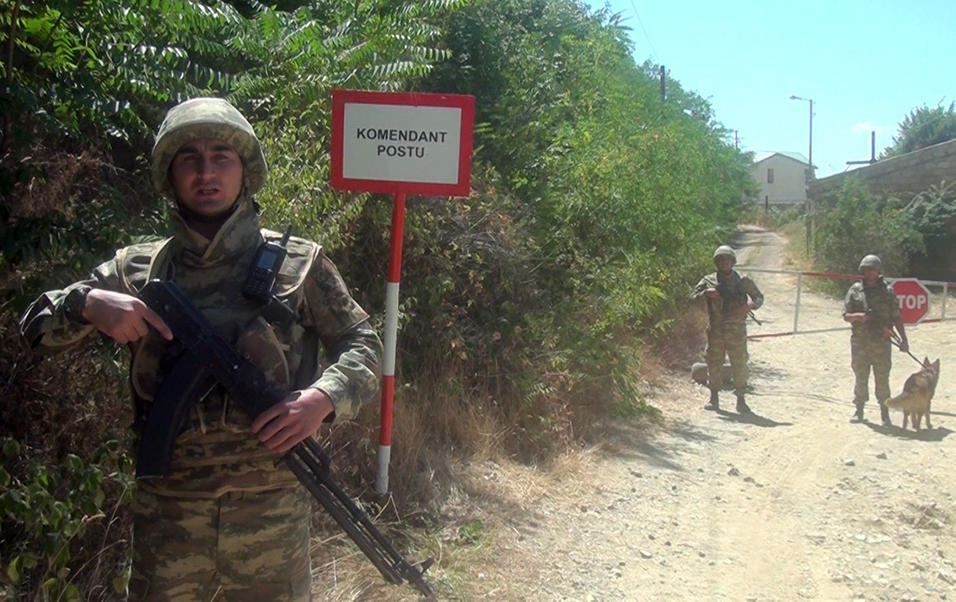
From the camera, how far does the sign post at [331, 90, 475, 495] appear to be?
4633 millimetres

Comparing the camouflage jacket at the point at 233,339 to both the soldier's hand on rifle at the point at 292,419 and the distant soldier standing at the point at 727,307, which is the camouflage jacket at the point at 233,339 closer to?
the soldier's hand on rifle at the point at 292,419

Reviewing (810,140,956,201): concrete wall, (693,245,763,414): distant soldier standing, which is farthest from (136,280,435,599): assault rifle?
(810,140,956,201): concrete wall

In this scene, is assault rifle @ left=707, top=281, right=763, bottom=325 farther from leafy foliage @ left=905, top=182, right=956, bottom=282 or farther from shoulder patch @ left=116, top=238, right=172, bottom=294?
leafy foliage @ left=905, top=182, right=956, bottom=282

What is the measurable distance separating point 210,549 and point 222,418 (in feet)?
1.15

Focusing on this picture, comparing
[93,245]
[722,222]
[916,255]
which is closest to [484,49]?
[93,245]

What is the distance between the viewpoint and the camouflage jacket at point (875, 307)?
32.9 ft

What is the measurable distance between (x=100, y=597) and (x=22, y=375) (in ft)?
2.78

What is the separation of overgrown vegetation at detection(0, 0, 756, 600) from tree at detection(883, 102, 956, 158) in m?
39.3

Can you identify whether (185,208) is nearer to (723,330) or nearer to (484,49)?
(484,49)

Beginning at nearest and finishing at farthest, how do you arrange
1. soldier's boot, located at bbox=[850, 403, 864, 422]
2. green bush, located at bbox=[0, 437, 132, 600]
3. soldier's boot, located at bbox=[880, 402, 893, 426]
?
green bush, located at bbox=[0, 437, 132, 600]
soldier's boot, located at bbox=[880, 402, 893, 426]
soldier's boot, located at bbox=[850, 403, 864, 422]

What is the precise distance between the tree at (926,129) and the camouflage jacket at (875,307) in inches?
1563

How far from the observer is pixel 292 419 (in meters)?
2.24

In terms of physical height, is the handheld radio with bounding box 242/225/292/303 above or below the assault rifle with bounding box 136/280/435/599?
above

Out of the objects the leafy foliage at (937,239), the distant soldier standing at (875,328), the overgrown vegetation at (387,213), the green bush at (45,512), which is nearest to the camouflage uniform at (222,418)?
the green bush at (45,512)
